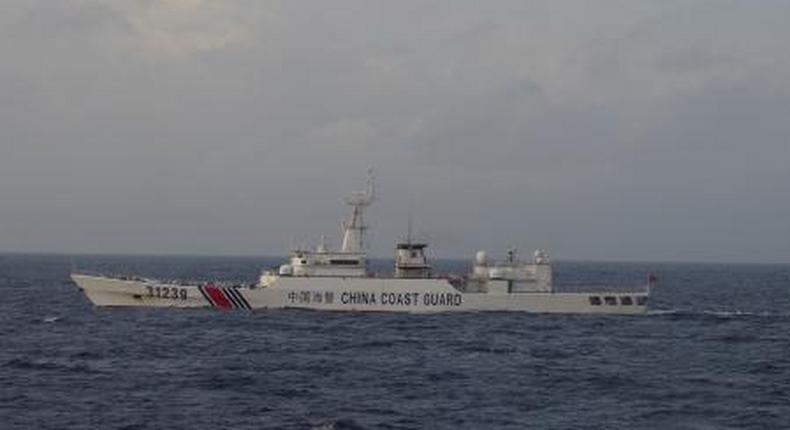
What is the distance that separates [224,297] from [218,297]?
498 mm

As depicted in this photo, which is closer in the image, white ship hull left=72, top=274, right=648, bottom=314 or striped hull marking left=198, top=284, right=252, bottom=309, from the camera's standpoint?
white ship hull left=72, top=274, right=648, bottom=314

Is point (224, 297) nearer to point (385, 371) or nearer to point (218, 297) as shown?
point (218, 297)

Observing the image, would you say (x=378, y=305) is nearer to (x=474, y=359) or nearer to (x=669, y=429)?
(x=474, y=359)

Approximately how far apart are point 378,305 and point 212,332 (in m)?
17.0

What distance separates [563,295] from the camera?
286 ft

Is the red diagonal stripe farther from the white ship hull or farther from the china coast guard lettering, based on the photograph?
the china coast guard lettering

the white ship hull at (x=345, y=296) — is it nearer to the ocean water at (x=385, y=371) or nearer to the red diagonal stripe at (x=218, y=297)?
the red diagonal stripe at (x=218, y=297)

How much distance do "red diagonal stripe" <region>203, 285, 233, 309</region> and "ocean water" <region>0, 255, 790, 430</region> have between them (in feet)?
5.38

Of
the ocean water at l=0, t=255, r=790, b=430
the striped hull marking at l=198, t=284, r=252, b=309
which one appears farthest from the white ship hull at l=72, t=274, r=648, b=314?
the ocean water at l=0, t=255, r=790, b=430

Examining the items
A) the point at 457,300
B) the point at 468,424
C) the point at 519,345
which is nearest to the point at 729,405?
the point at 468,424

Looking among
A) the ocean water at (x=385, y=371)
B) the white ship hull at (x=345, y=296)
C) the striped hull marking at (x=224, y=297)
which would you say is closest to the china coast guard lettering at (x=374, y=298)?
the white ship hull at (x=345, y=296)

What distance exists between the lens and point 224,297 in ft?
280

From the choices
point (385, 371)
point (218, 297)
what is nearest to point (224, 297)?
point (218, 297)

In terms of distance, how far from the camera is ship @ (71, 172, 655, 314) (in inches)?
3329
